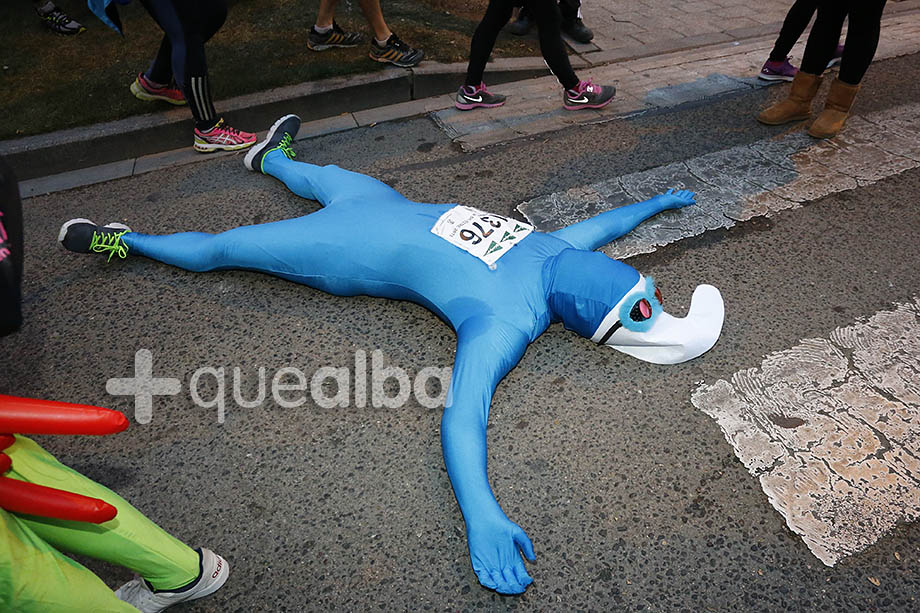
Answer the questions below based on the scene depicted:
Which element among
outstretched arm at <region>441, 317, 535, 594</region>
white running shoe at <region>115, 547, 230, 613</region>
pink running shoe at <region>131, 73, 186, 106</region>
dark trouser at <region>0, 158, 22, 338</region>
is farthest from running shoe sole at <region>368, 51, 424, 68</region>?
white running shoe at <region>115, 547, 230, 613</region>

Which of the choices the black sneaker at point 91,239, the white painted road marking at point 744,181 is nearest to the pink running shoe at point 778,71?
the white painted road marking at point 744,181

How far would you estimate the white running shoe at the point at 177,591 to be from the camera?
5.72 ft

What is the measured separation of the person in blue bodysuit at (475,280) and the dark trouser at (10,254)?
4.21 ft

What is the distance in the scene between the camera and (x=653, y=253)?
3123 millimetres

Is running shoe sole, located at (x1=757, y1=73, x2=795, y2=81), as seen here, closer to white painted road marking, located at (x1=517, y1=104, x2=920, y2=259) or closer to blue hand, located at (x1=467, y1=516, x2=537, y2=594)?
white painted road marking, located at (x1=517, y1=104, x2=920, y2=259)

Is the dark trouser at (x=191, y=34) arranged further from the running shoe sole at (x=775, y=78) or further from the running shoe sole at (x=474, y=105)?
the running shoe sole at (x=775, y=78)

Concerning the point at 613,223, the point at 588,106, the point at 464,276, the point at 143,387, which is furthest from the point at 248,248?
the point at 588,106

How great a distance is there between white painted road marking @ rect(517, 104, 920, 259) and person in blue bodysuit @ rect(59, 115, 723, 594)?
1.32 ft

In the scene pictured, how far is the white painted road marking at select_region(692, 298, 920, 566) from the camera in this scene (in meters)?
1.99

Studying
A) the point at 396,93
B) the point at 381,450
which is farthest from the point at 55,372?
the point at 396,93

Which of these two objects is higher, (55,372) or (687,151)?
(687,151)

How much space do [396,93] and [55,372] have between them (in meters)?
3.24

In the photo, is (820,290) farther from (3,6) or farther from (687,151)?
A: (3,6)

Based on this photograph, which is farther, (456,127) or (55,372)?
(456,127)
